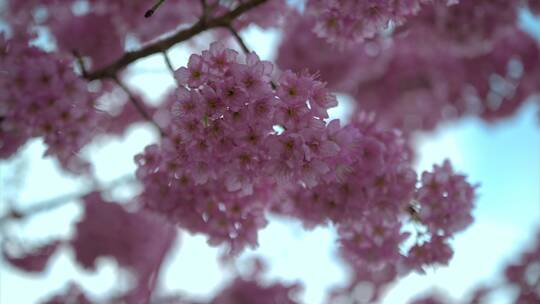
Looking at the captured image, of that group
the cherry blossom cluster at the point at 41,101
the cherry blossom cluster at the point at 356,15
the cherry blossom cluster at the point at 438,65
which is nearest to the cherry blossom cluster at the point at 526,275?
the cherry blossom cluster at the point at 438,65

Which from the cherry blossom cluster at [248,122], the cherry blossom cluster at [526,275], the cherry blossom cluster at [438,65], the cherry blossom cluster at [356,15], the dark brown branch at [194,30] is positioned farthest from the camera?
the cherry blossom cluster at [526,275]

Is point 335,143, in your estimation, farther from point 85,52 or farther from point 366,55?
point 366,55

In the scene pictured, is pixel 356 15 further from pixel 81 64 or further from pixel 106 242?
pixel 106 242

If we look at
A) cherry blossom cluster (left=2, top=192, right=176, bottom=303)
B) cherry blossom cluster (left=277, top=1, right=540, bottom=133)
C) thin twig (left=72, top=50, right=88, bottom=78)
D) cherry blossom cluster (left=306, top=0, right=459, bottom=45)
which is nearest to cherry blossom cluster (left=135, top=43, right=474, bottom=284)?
cherry blossom cluster (left=306, top=0, right=459, bottom=45)

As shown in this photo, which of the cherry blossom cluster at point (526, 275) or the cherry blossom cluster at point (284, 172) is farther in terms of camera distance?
the cherry blossom cluster at point (526, 275)

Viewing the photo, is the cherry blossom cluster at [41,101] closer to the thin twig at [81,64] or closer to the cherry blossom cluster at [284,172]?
the thin twig at [81,64]

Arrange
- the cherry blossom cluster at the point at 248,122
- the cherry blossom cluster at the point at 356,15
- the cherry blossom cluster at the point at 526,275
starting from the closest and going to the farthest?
the cherry blossom cluster at the point at 248,122
the cherry blossom cluster at the point at 356,15
the cherry blossom cluster at the point at 526,275
